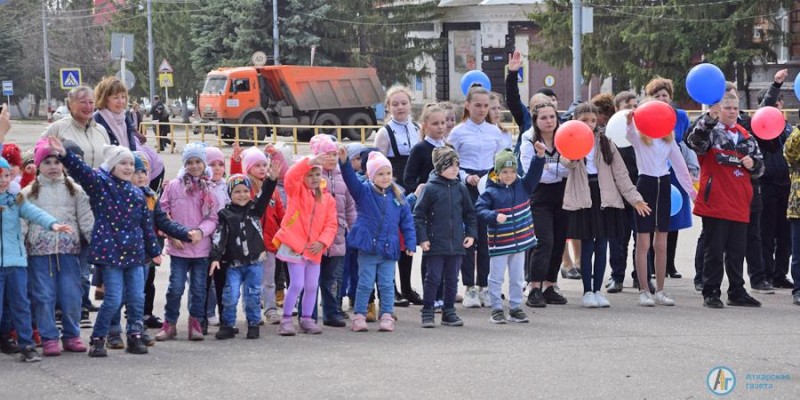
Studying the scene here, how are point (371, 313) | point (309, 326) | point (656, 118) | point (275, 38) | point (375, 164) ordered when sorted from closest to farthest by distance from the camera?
point (309, 326) → point (375, 164) → point (371, 313) → point (656, 118) → point (275, 38)

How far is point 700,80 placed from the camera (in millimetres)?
10344

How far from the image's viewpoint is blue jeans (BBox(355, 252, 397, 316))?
9.51m

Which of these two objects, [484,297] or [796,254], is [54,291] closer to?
[484,297]

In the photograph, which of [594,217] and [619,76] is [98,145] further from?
[619,76]

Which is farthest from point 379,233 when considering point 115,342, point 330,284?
point 115,342

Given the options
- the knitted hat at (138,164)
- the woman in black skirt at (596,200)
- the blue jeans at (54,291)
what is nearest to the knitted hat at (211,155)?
the knitted hat at (138,164)

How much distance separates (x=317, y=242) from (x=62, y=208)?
1910 mm

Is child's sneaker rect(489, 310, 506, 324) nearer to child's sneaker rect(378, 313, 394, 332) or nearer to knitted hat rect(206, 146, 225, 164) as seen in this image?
child's sneaker rect(378, 313, 394, 332)

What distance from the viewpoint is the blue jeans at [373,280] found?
951 cm

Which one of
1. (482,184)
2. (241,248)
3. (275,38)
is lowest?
(241,248)

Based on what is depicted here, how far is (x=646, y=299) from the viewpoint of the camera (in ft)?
34.4

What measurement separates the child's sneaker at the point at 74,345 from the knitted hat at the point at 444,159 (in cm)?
296

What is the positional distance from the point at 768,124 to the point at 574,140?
2.22 metres

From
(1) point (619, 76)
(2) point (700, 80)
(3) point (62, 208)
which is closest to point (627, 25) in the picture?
(1) point (619, 76)
